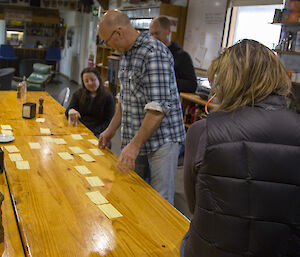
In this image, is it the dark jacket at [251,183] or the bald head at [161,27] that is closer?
the dark jacket at [251,183]

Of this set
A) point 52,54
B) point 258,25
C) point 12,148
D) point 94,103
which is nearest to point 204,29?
point 258,25

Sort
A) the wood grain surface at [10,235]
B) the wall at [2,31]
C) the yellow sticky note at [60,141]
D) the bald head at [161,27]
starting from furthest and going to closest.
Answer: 1. the wall at [2,31]
2. the bald head at [161,27]
3. the yellow sticky note at [60,141]
4. the wood grain surface at [10,235]

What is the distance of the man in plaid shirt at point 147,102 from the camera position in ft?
6.98

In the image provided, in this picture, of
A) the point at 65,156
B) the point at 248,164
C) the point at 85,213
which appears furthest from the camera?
the point at 65,156

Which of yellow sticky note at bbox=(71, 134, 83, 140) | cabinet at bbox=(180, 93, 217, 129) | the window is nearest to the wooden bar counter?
yellow sticky note at bbox=(71, 134, 83, 140)

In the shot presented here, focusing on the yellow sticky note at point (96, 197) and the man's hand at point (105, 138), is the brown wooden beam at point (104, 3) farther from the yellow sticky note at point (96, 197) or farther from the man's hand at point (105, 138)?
the yellow sticky note at point (96, 197)

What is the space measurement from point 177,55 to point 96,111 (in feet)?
3.70

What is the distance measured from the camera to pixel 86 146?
2652 millimetres

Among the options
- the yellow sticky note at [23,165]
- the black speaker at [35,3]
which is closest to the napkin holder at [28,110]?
the yellow sticky note at [23,165]

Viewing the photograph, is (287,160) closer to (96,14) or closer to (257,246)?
(257,246)

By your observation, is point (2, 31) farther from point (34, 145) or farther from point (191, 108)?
point (34, 145)

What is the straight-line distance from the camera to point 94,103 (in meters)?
3.65

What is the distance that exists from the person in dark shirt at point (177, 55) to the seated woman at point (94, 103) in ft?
2.46

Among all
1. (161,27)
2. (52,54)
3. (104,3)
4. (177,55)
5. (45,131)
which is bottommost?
(45,131)
